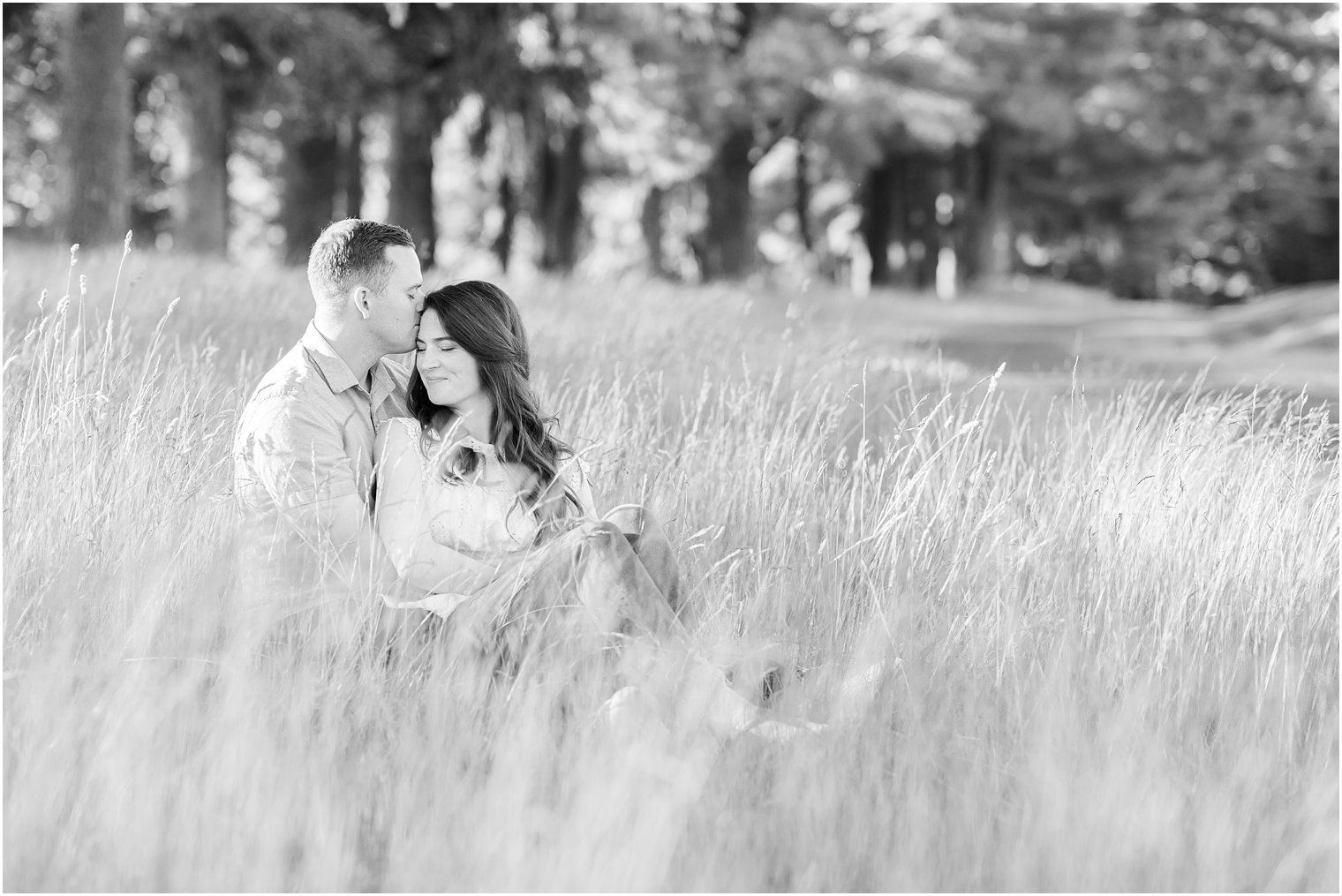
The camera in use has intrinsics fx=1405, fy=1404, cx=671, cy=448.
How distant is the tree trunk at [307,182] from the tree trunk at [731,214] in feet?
20.6

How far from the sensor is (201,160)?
50.0 feet

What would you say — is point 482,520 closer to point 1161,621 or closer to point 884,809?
point 884,809

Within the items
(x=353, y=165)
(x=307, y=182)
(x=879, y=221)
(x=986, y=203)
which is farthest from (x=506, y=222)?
(x=986, y=203)

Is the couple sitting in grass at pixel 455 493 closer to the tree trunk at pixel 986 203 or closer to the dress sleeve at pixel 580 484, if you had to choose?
the dress sleeve at pixel 580 484

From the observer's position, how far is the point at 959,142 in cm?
2781

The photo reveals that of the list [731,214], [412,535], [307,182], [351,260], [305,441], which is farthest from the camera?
[731,214]

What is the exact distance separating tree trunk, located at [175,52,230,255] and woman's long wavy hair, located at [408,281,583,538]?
11983 millimetres

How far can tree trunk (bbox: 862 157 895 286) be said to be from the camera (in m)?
29.7

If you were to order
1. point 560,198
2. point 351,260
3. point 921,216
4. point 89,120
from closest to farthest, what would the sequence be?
point 351,260
point 89,120
point 560,198
point 921,216

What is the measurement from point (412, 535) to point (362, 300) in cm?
76

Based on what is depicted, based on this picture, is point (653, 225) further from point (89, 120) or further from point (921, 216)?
point (89, 120)

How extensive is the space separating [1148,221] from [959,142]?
660 centimetres

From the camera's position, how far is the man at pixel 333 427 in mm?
3480

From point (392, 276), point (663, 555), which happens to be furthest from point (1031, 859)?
point (392, 276)
